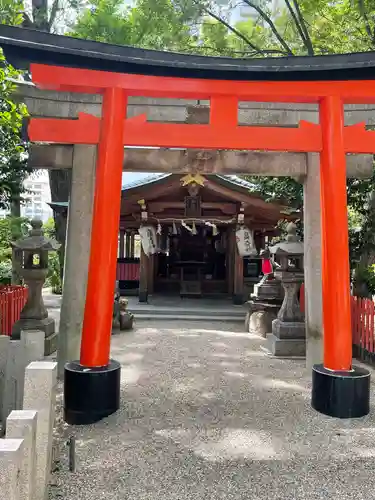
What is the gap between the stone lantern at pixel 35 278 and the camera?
7.05 meters

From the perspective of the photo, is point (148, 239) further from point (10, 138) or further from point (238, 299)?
point (10, 138)

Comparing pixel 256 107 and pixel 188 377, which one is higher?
pixel 256 107

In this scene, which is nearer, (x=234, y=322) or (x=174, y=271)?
(x=234, y=322)

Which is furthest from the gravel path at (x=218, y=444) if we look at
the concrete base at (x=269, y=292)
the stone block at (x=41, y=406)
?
the concrete base at (x=269, y=292)

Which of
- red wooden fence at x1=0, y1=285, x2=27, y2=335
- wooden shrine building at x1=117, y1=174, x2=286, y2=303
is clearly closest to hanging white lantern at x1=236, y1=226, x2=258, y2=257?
wooden shrine building at x1=117, y1=174, x2=286, y2=303

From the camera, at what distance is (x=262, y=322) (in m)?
9.19

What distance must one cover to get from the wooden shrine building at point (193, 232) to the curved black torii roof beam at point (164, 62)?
Answer: 6167 mm

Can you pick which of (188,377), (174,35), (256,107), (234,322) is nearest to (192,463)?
(188,377)

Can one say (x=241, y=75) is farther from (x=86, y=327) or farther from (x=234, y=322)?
(x=234, y=322)

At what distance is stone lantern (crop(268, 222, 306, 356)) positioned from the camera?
7258mm

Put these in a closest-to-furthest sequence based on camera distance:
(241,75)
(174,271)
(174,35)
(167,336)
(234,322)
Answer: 1. (241,75)
2. (167,336)
3. (234,322)
4. (174,35)
5. (174,271)

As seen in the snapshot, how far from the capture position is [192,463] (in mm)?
3260

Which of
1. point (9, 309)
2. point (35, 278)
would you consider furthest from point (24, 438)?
point (9, 309)

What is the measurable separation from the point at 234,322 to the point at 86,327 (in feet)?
23.4
